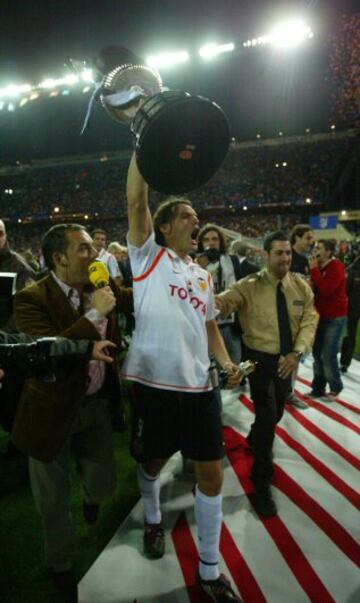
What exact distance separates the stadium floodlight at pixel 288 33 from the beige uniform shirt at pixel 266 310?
53.8 feet

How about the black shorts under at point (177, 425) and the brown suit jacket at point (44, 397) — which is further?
the black shorts under at point (177, 425)

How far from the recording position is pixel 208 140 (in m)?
1.62

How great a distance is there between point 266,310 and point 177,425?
1299 millimetres

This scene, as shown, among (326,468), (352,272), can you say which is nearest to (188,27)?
(352,272)

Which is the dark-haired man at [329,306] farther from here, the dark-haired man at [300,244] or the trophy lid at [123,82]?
the trophy lid at [123,82]

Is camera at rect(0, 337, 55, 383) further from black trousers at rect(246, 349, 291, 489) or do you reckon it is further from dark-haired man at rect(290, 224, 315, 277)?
dark-haired man at rect(290, 224, 315, 277)

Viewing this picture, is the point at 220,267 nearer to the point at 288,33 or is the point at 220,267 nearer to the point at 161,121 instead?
the point at 161,121

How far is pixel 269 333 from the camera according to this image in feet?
9.83

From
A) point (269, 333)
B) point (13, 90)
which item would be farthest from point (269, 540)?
point (13, 90)

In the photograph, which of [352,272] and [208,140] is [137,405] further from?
[352,272]

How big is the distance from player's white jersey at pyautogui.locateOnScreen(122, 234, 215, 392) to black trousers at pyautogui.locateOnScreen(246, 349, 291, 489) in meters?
0.99

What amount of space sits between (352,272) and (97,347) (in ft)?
18.7

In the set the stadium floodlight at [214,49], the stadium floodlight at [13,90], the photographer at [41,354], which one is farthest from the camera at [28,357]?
the stadium floodlight at [13,90]

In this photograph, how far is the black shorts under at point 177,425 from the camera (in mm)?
1994
